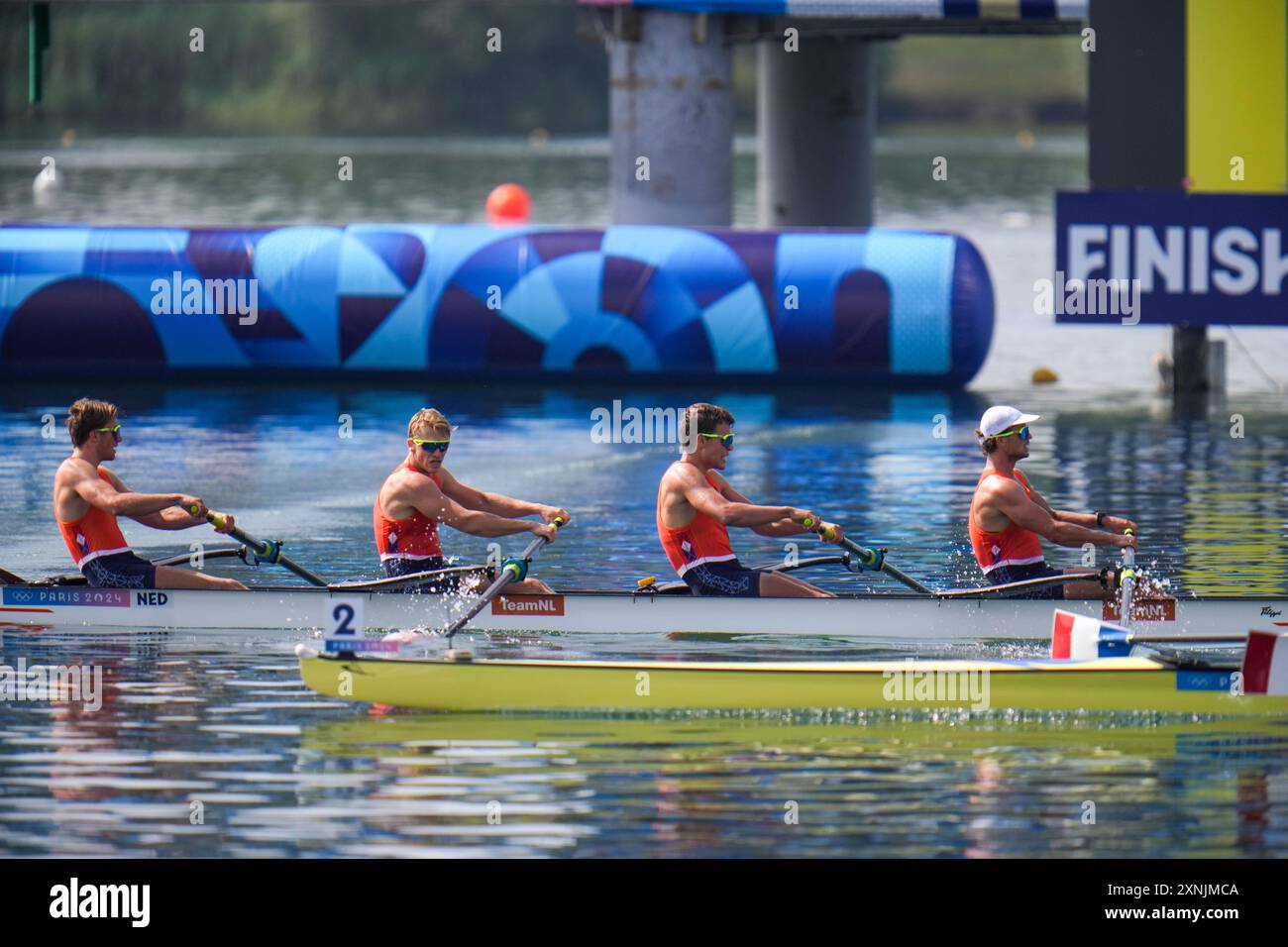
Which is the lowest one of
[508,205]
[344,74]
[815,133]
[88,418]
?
[88,418]

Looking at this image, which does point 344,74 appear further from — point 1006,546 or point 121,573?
point 1006,546

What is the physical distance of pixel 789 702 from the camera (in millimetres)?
13203

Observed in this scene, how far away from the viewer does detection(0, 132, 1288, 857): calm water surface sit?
37.2ft

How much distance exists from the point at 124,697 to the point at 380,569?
405 cm

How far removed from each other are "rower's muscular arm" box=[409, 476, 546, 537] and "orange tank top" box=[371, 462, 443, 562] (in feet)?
0.47

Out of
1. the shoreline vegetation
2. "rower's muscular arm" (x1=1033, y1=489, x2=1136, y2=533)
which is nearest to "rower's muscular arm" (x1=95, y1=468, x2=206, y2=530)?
"rower's muscular arm" (x1=1033, y1=489, x2=1136, y2=533)

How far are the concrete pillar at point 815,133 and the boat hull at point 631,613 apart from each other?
2139cm

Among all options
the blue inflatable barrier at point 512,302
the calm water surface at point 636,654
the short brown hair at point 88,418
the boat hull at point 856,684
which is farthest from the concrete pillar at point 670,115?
the boat hull at point 856,684

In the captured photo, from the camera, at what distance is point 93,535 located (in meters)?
15.5

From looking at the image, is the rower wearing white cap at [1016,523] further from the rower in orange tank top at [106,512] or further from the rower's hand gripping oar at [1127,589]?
the rower in orange tank top at [106,512]

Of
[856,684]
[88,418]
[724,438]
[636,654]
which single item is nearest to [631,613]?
[636,654]

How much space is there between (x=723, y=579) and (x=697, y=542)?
32 cm

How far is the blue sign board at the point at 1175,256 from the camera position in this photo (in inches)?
952
